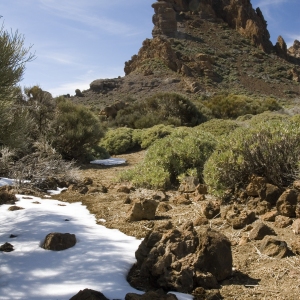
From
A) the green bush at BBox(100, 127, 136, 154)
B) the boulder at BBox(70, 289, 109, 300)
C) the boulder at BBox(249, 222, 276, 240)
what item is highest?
the green bush at BBox(100, 127, 136, 154)

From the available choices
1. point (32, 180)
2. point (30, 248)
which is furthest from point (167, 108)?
point (30, 248)

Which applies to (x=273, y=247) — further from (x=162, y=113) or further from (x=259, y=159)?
Answer: (x=162, y=113)

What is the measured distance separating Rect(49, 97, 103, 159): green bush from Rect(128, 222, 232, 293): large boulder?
9014mm

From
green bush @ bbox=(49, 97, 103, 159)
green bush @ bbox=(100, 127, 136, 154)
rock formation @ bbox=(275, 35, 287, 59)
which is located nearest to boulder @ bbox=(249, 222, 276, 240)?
green bush @ bbox=(49, 97, 103, 159)

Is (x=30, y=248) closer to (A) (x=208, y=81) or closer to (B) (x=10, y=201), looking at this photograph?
(B) (x=10, y=201)

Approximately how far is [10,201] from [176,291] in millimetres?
3627

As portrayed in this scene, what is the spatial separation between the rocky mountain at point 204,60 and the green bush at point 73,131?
24257mm

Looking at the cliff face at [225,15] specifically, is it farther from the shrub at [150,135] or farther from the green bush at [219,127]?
the shrub at [150,135]

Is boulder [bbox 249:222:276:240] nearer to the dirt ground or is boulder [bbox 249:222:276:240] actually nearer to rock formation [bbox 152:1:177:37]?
the dirt ground

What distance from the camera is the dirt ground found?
2883 millimetres

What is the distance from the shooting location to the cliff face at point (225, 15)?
6281cm

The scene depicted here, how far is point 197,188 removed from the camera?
611cm

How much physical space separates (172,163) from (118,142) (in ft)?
28.0

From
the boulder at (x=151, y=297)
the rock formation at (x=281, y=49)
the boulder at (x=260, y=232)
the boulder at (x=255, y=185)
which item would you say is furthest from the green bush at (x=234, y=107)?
the rock formation at (x=281, y=49)
